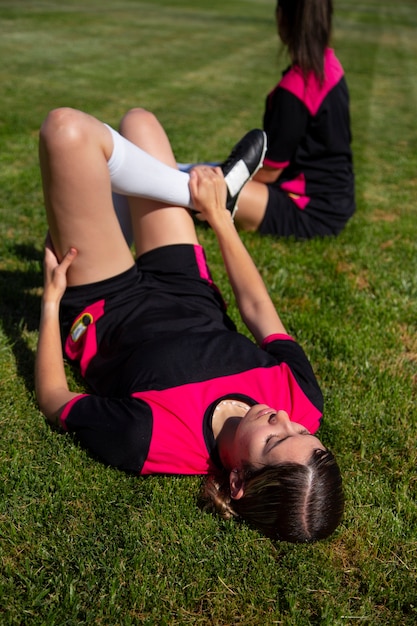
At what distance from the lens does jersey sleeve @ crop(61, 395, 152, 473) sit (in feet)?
7.66

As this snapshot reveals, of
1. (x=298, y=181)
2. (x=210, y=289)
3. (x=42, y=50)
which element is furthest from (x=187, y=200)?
(x=42, y=50)

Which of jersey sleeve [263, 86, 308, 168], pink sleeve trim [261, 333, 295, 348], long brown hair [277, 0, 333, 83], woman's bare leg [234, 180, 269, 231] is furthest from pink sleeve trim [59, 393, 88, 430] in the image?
long brown hair [277, 0, 333, 83]

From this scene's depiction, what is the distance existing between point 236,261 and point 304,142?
6.63ft

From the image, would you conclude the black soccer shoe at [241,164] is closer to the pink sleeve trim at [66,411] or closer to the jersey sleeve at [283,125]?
the jersey sleeve at [283,125]

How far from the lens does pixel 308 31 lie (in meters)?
4.53

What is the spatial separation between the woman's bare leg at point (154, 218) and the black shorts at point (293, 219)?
1.46 m

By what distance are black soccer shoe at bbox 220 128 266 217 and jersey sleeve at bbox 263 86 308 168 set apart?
3.59ft

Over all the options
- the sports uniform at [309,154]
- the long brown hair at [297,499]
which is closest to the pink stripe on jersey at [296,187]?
the sports uniform at [309,154]

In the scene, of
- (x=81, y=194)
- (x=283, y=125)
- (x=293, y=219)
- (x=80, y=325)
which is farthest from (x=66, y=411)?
(x=283, y=125)

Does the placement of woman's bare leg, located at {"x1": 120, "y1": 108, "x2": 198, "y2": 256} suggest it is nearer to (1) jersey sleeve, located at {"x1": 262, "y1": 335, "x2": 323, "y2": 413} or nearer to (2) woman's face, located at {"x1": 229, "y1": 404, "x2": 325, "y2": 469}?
(1) jersey sleeve, located at {"x1": 262, "y1": 335, "x2": 323, "y2": 413}

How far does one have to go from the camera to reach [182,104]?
9445mm

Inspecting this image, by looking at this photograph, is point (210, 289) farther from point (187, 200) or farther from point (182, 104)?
point (182, 104)

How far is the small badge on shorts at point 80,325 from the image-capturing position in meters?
2.89

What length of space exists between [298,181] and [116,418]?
9.66ft
